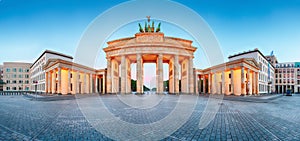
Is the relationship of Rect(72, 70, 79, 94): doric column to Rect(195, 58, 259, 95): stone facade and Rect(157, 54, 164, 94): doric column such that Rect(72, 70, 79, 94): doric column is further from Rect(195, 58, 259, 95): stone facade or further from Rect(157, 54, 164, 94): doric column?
Rect(195, 58, 259, 95): stone facade

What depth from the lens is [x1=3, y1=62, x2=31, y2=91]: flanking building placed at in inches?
2633

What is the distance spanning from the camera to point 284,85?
226ft

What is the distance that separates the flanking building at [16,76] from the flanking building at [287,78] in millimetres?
115829

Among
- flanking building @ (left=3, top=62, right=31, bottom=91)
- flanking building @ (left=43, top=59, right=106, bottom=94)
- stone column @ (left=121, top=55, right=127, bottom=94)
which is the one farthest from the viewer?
flanking building @ (left=3, top=62, right=31, bottom=91)

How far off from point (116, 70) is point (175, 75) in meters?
17.8

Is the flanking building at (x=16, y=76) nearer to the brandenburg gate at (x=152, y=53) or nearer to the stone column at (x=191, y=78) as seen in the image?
the brandenburg gate at (x=152, y=53)

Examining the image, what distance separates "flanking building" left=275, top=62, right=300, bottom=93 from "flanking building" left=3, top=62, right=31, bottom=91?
380 ft

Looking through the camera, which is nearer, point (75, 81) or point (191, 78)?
point (191, 78)

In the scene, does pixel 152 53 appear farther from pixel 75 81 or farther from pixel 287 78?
pixel 287 78

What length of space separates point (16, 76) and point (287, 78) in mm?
124588

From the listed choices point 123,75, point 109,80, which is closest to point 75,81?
point 109,80

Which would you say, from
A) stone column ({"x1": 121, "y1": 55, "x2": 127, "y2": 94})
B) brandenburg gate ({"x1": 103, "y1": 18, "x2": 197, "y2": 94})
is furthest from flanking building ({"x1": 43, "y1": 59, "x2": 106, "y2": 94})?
stone column ({"x1": 121, "y1": 55, "x2": 127, "y2": 94})

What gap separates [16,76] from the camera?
2694 inches

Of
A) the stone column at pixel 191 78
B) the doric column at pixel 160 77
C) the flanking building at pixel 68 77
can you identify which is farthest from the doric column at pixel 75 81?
the stone column at pixel 191 78
